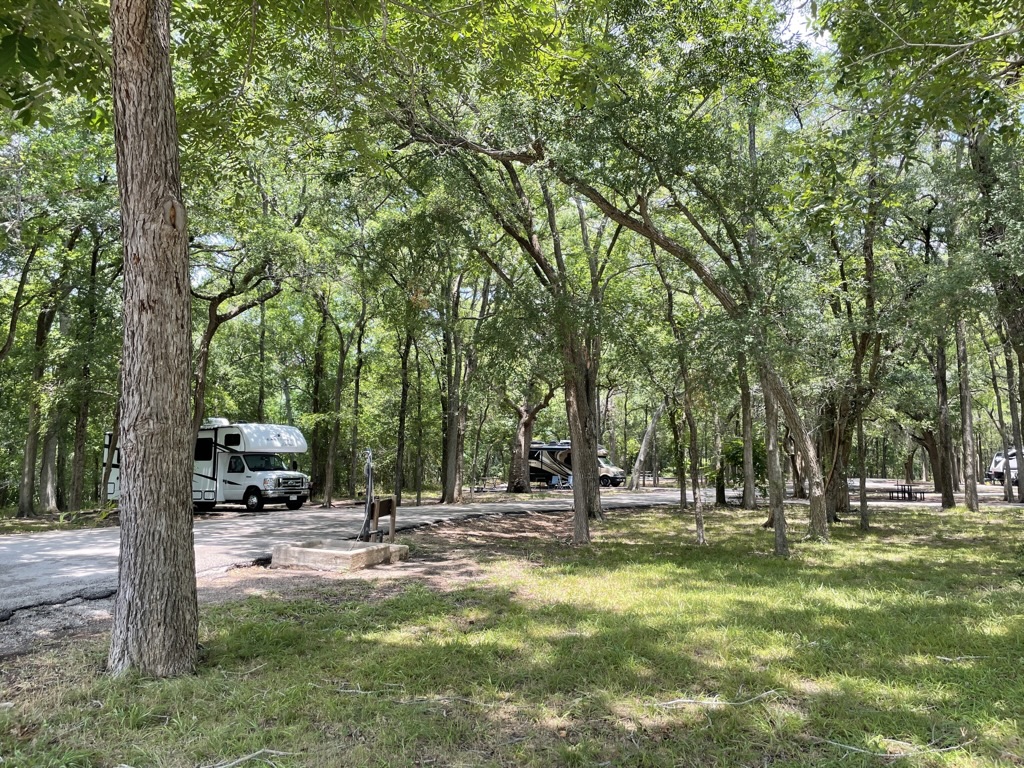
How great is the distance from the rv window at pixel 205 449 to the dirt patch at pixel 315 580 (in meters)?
9.76

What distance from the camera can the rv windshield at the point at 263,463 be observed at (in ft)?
64.7

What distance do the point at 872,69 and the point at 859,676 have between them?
557 centimetres

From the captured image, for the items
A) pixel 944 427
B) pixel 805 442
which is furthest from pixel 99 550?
pixel 944 427

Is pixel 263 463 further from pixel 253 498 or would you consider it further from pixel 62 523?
pixel 62 523

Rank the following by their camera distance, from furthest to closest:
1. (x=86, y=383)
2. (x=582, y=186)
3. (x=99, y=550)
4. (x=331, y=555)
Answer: (x=86, y=383) < (x=99, y=550) < (x=582, y=186) < (x=331, y=555)

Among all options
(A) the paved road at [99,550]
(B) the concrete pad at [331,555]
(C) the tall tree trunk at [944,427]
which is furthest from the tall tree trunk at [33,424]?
(C) the tall tree trunk at [944,427]

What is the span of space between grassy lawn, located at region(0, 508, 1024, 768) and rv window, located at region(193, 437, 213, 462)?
543 inches

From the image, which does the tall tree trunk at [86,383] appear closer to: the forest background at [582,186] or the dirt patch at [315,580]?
the forest background at [582,186]

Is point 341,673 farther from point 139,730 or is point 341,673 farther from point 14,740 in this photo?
point 14,740

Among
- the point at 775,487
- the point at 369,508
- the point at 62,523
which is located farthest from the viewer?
the point at 62,523

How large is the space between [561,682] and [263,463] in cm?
1816

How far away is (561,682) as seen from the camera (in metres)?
3.93

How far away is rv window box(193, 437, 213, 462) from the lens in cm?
1948

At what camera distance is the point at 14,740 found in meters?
2.98
